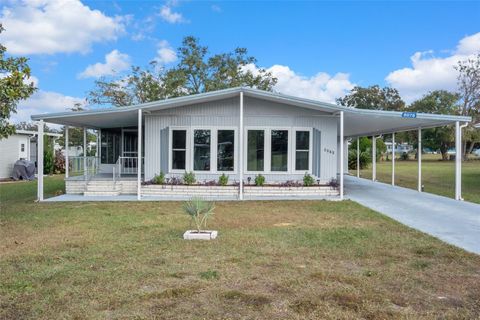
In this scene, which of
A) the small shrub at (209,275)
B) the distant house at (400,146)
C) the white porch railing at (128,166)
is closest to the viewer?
the small shrub at (209,275)

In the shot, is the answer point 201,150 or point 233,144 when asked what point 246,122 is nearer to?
point 233,144

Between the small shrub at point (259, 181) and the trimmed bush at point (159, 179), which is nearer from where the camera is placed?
the small shrub at point (259, 181)

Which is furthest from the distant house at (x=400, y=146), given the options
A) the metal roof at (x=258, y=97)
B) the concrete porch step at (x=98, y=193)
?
the concrete porch step at (x=98, y=193)

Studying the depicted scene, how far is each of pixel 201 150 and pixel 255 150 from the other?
175 cm

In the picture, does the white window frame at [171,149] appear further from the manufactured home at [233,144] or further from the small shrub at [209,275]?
the small shrub at [209,275]

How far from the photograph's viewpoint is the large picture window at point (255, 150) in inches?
519

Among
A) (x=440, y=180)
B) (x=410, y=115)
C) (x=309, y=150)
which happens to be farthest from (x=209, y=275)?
(x=440, y=180)

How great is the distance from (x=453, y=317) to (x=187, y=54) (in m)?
26.4

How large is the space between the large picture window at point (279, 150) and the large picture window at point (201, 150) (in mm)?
2093

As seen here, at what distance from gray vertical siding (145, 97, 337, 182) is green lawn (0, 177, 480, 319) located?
16.6 ft

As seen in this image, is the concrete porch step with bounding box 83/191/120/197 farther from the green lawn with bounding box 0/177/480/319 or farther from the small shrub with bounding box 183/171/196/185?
the green lawn with bounding box 0/177/480/319

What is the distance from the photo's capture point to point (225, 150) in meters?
13.2

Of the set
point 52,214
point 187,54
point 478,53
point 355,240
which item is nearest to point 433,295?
point 355,240

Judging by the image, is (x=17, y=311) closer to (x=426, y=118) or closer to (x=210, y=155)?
(x=210, y=155)
